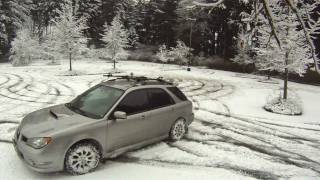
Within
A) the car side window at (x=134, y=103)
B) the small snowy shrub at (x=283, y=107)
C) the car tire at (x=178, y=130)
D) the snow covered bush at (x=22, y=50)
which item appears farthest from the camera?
the snow covered bush at (x=22, y=50)

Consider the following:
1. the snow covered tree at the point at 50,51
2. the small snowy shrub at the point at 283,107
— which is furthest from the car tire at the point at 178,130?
the snow covered tree at the point at 50,51

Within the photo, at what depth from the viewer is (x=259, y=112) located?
14789 millimetres

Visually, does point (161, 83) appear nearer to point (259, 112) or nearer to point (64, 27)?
point (259, 112)

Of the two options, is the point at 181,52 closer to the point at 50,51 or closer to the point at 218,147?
the point at 50,51

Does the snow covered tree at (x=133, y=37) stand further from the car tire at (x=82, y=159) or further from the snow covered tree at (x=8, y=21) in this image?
the car tire at (x=82, y=159)

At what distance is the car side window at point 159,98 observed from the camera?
873 cm

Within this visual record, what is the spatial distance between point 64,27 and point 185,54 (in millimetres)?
15436

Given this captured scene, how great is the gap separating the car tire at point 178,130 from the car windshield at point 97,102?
2.00m

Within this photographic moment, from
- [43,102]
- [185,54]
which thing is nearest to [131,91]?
[43,102]

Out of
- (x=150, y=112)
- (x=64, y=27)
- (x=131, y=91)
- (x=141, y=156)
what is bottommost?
(x=141, y=156)

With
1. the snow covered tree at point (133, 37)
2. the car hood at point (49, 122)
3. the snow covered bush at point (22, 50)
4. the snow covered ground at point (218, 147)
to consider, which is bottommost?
the snow covered ground at point (218, 147)

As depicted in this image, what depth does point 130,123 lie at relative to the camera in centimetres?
791

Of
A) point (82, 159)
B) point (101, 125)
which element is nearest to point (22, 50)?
point (101, 125)

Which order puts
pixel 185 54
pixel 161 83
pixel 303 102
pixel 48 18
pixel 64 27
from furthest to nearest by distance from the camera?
1. pixel 48 18
2. pixel 185 54
3. pixel 64 27
4. pixel 303 102
5. pixel 161 83
